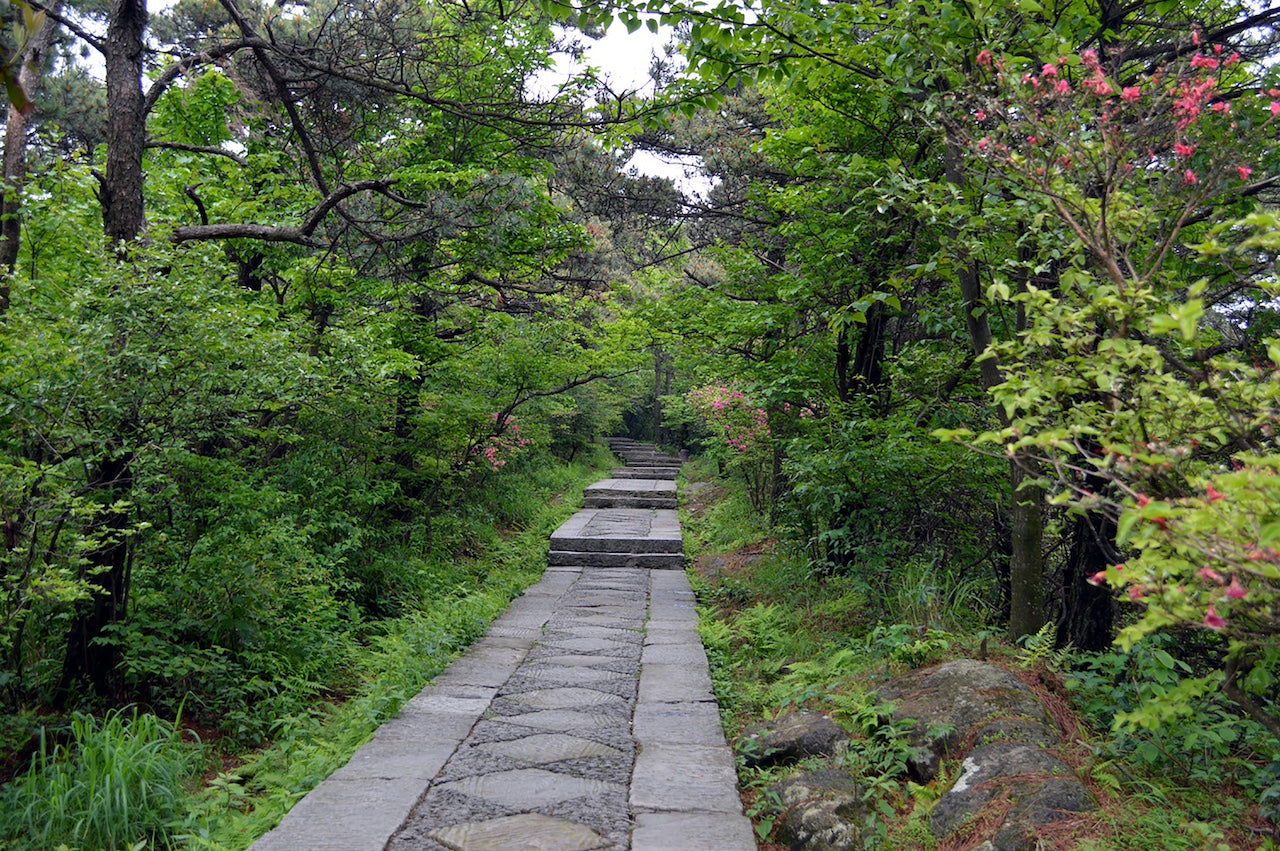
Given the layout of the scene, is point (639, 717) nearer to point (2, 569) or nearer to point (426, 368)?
point (2, 569)

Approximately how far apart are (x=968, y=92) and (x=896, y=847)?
294 cm

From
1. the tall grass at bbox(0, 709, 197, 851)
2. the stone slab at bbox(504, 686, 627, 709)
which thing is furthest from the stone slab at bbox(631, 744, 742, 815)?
the tall grass at bbox(0, 709, 197, 851)

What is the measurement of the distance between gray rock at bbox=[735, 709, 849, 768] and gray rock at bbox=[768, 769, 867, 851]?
26cm

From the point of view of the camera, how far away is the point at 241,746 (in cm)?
449

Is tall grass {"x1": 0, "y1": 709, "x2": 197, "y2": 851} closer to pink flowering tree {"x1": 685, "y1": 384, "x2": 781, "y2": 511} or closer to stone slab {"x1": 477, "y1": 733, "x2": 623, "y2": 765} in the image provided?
stone slab {"x1": 477, "y1": 733, "x2": 623, "y2": 765}

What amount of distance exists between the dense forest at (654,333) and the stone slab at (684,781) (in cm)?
141

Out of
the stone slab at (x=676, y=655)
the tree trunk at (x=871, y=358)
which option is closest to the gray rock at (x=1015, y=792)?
the stone slab at (x=676, y=655)

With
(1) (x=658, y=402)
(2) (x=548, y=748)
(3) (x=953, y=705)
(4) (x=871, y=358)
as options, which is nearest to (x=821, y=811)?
(3) (x=953, y=705)

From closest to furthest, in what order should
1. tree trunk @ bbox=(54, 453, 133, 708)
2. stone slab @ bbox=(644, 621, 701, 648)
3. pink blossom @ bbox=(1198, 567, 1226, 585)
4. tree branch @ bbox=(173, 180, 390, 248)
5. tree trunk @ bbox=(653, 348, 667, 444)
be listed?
1. pink blossom @ bbox=(1198, 567, 1226, 585)
2. tree trunk @ bbox=(54, 453, 133, 708)
3. tree branch @ bbox=(173, 180, 390, 248)
4. stone slab @ bbox=(644, 621, 701, 648)
5. tree trunk @ bbox=(653, 348, 667, 444)

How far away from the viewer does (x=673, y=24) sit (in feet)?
13.3

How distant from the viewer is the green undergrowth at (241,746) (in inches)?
129

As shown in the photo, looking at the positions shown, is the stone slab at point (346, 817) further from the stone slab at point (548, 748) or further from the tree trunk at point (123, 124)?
the tree trunk at point (123, 124)

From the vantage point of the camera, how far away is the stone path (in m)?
2.94

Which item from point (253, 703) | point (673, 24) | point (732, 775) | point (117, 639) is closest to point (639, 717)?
point (732, 775)
